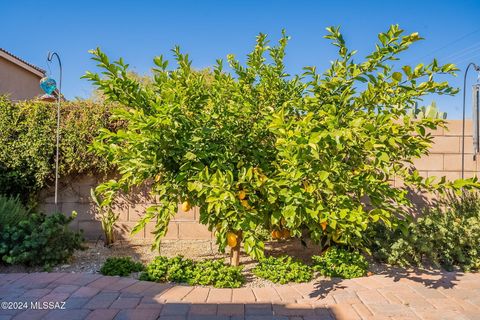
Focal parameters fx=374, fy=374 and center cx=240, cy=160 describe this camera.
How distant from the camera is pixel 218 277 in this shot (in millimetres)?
3377

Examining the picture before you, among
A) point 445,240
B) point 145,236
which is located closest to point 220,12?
point 145,236

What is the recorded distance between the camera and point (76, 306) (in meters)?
2.84

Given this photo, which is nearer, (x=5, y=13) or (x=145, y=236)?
(x=145, y=236)

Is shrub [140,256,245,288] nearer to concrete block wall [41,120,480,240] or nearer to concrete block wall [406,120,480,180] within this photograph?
concrete block wall [41,120,480,240]

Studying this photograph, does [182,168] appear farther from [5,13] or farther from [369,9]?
[5,13]

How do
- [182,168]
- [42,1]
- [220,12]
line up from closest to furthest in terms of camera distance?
[182,168], [42,1], [220,12]

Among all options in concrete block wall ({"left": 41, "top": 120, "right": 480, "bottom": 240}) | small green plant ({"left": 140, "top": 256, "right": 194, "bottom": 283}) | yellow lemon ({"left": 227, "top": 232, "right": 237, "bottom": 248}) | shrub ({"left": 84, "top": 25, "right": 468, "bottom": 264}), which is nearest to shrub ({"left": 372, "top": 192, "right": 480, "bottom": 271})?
shrub ({"left": 84, "top": 25, "right": 468, "bottom": 264})

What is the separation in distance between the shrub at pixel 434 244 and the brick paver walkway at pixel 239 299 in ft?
1.32

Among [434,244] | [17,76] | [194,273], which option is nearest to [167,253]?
[194,273]

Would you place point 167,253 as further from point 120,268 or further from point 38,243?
point 38,243

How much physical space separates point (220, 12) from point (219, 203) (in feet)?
18.3

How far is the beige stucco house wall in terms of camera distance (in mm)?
15578

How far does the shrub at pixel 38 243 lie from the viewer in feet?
12.4

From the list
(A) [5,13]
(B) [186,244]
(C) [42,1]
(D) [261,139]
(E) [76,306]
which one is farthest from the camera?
(A) [5,13]
